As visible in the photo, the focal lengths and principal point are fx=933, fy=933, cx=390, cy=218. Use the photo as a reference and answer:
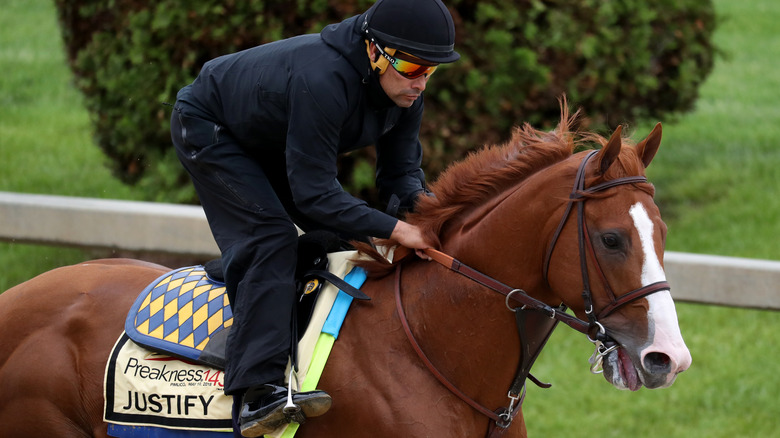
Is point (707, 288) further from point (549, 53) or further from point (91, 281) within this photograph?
point (91, 281)

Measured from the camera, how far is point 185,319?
12.1 feet

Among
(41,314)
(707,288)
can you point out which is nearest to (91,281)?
(41,314)

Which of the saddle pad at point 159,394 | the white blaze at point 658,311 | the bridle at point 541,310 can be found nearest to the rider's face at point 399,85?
the bridle at point 541,310

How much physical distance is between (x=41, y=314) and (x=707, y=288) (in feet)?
14.2

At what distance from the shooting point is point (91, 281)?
4008mm

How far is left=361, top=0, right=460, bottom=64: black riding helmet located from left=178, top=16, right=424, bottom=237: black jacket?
0.14 m

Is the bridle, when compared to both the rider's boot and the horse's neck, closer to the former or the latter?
the horse's neck

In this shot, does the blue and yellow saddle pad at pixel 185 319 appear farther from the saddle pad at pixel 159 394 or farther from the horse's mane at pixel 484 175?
the horse's mane at pixel 484 175

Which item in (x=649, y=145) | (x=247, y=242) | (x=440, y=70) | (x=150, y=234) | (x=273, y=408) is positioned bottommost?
(x=150, y=234)

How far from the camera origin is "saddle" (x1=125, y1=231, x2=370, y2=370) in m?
3.55

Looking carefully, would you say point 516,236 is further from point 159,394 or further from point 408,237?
point 159,394

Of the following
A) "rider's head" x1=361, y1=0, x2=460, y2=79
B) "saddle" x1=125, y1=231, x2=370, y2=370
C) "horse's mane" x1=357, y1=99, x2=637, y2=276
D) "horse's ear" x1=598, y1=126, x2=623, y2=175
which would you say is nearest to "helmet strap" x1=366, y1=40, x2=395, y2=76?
"rider's head" x1=361, y1=0, x2=460, y2=79

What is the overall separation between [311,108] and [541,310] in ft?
3.51

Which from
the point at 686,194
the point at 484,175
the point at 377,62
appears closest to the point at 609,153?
the point at 484,175
